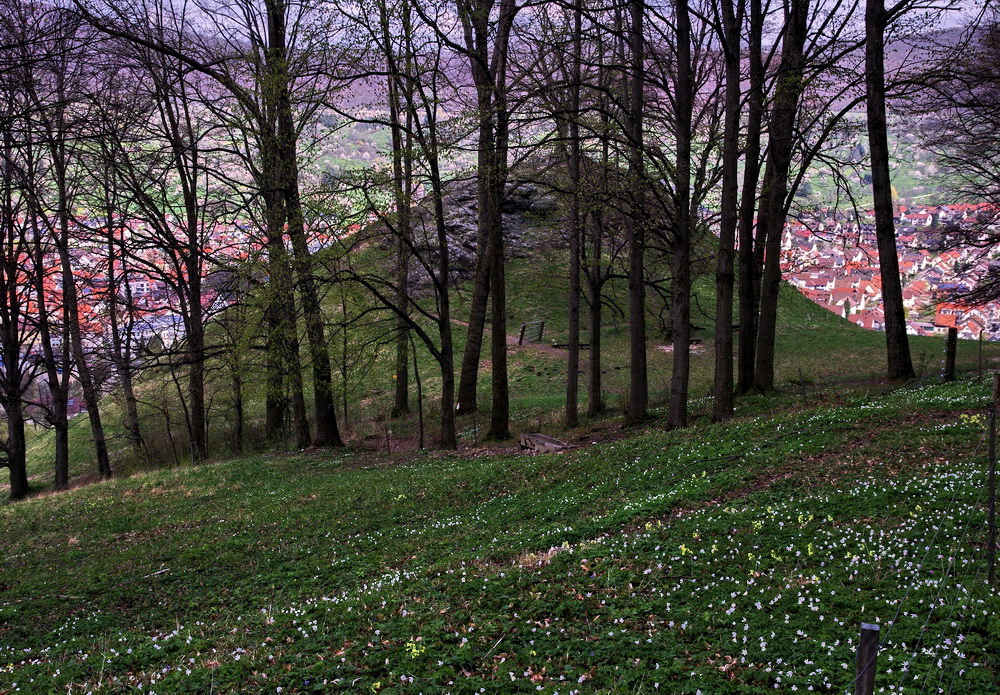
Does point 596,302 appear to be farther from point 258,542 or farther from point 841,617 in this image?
point 841,617

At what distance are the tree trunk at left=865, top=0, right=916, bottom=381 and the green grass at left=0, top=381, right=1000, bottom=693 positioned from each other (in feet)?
8.77

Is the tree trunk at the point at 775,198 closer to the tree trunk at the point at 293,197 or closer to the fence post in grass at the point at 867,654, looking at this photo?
the tree trunk at the point at 293,197

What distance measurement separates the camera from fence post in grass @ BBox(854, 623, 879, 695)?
113 inches

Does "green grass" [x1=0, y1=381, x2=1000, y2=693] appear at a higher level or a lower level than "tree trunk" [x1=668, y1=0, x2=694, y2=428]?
lower

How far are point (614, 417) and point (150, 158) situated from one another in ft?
56.6

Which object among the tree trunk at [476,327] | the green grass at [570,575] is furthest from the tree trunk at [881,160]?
the tree trunk at [476,327]

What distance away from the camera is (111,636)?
8.59 m

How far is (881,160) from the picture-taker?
17422 mm

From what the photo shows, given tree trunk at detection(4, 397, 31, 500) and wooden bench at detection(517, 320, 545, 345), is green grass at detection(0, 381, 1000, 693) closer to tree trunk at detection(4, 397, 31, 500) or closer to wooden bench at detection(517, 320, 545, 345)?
tree trunk at detection(4, 397, 31, 500)

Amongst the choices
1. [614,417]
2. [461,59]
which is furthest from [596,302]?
[461,59]

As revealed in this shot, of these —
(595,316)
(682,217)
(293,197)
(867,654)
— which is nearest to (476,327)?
(595,316)

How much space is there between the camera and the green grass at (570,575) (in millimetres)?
6074

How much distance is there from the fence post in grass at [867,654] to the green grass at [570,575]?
2715 millimetres

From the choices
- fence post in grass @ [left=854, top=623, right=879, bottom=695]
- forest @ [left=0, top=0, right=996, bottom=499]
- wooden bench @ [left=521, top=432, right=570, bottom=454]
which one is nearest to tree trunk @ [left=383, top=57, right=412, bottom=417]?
forest @ [left=0, top=0, right=996, bottom=499]
